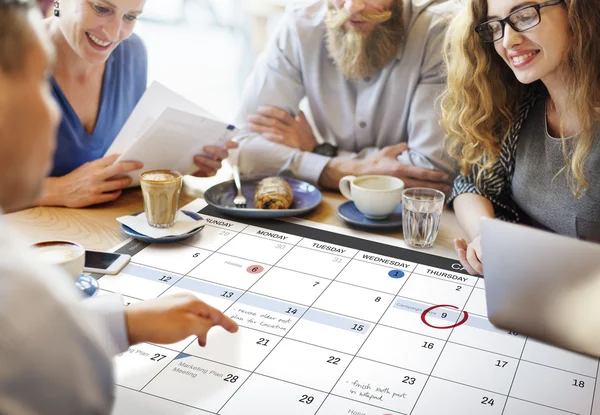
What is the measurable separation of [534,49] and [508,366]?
73 centimetres

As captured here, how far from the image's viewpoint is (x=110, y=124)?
2014 mm

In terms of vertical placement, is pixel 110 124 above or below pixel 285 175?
above

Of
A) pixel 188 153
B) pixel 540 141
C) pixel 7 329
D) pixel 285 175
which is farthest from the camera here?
pixel 285 175

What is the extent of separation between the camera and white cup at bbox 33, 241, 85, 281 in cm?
122

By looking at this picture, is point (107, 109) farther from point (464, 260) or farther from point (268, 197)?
point (464, 260)

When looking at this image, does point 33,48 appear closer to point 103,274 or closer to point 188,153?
point 103,274

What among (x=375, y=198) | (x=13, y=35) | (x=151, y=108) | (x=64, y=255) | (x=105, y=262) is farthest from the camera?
(x=151, y=108)

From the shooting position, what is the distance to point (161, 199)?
1.52 m

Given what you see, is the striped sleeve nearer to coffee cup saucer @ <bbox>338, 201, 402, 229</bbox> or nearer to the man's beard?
coffee cup saucer @ <bbox>338, 201, 402, 229</bbox>

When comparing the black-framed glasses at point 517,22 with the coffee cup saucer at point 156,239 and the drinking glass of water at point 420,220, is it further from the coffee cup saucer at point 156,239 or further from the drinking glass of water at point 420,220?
the coffee cup saucer at point 156,239

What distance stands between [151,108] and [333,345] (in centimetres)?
84

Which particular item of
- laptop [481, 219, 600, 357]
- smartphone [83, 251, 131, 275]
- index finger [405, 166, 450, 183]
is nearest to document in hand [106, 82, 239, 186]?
smartphone [83, 251, 131, 275]


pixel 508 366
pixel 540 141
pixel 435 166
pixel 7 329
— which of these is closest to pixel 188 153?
pixel 435 166

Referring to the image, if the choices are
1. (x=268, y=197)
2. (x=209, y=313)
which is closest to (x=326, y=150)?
(x=268, y=197)
